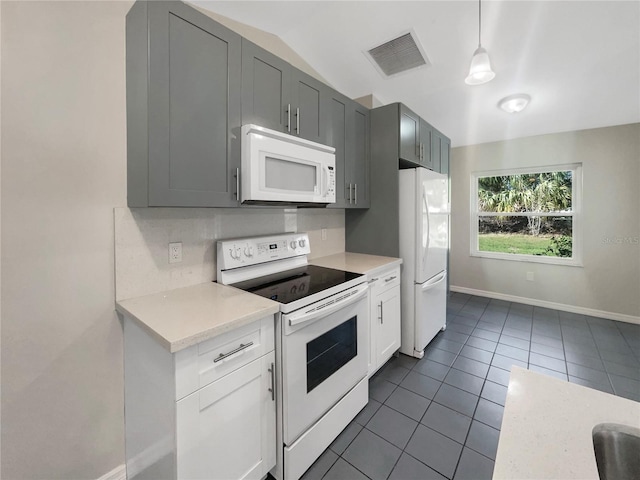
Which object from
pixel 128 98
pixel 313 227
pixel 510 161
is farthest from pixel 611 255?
pixel 128 98

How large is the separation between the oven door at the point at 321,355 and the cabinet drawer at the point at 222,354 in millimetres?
110

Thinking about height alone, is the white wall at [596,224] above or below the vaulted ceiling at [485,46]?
below

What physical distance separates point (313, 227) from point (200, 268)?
1102 millimetres

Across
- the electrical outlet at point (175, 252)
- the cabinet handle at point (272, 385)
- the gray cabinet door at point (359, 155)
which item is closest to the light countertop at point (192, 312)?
the electrical outlet at point (175, 252)

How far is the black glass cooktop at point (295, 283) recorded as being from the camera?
4.97ft

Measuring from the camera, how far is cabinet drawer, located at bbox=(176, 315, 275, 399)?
105 centimetres

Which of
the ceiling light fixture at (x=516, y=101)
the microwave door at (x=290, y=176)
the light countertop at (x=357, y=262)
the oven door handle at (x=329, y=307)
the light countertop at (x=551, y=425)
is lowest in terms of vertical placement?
the light countertop at (x=551, y=425)

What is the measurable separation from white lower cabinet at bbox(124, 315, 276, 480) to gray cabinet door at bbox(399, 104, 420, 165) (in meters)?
2.02

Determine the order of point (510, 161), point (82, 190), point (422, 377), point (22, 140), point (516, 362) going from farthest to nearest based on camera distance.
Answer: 1. point (510, 161)
2. point (516, 362)
3. point (422, 377)
4. point (82, 190)
5. point (22, 140)

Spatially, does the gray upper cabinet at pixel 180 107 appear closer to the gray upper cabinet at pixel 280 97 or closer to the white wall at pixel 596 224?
the gray upper cabinet at pixel 280 97

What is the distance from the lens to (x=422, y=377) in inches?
90.8

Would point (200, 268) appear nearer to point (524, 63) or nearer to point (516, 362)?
point (516, 362)

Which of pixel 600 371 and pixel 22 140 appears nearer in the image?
pixel 22 140

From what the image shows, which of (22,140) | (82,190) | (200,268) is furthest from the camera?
(200,268)
